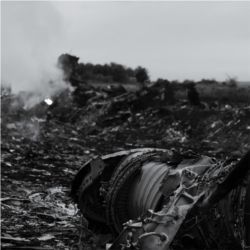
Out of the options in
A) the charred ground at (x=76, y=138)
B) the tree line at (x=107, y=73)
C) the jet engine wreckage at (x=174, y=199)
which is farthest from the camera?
the tree line at (x=107, y=73)

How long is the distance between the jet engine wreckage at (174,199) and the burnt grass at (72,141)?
83 centimetres

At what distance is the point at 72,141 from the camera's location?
18141mm

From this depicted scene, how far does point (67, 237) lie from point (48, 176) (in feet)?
13.9

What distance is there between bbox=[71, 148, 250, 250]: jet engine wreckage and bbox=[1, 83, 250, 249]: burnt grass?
833 millimetres

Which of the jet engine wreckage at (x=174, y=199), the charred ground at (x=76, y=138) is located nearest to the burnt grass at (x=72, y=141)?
the charred ground at (x=76, y=138)

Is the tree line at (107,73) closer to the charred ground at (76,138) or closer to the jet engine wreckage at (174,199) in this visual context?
the charred ground at (76,138)

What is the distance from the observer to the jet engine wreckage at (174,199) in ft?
13.9

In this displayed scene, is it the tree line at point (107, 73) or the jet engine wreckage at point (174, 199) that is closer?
the jet engine wreckage at point (174, 199)

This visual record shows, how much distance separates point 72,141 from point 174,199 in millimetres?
13825

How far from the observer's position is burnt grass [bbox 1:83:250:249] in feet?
23.4

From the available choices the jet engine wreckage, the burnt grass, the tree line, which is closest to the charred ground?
the burnt grass

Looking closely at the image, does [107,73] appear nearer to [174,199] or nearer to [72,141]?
[72,141]

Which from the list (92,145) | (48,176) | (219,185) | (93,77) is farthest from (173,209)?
(93,77)

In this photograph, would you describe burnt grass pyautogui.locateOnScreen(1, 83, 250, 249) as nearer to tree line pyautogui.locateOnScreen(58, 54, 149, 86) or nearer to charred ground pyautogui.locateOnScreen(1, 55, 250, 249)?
charred ground pyautogui.locateOnScreen(1, 55, 250, 249)
